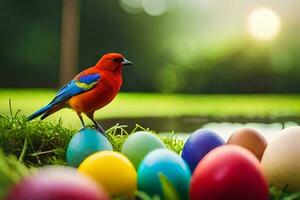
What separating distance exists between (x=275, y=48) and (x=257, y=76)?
47 cm

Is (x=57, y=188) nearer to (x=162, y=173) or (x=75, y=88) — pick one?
(x=162, y=173)

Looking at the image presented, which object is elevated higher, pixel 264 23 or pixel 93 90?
pixel 93 90

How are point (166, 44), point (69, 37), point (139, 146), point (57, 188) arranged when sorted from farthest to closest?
1. point (166, 44)
2. point (69, 37)
3. point (139, 146)
4. point (57, 188)

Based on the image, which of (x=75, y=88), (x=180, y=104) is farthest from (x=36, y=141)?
(x=180, y=104)

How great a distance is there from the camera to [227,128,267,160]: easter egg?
1109 mm

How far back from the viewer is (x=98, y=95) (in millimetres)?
1159

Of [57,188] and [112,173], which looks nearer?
[57,188]

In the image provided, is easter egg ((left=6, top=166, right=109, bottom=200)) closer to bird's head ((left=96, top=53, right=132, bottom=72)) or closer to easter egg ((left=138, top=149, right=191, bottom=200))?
easter egg ((left=138, top=149, right=191, bottom=200))

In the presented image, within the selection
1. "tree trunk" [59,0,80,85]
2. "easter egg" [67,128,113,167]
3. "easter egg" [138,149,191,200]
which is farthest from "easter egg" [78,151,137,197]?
"tree trunk" [59,0,80,85]

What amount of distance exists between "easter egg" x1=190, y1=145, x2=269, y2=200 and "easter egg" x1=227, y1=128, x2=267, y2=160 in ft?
1.05

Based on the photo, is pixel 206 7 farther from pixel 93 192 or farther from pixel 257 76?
pixel 93 192

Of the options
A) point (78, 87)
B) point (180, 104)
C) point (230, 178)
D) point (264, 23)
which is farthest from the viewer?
point (180, 104)

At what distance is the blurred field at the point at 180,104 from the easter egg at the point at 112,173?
117 inches

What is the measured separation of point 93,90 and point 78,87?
0.14ft
